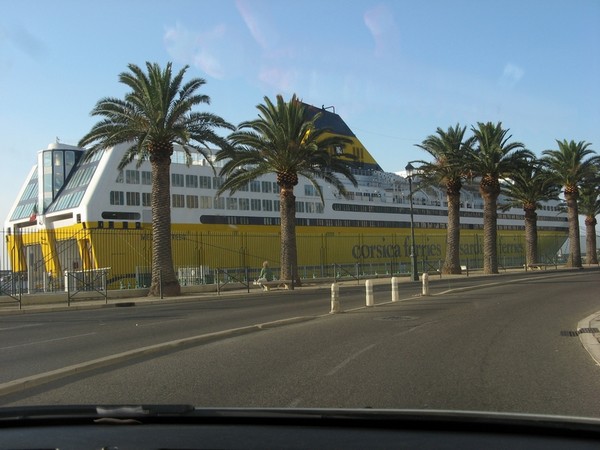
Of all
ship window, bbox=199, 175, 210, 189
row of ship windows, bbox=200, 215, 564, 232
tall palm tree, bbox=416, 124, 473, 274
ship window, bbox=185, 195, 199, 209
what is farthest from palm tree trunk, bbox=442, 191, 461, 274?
ship window, bbox=199, 175, 210, 189

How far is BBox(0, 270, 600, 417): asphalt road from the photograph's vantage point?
250 inches

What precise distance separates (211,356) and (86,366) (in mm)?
1954

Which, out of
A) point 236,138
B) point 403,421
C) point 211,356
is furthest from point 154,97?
point 403,421

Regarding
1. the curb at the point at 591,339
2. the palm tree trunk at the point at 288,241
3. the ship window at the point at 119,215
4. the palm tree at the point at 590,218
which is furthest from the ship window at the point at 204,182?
the curb at the point at 591,339

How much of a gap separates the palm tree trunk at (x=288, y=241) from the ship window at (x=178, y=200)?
26.6m

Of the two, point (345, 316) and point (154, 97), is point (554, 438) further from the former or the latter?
point (154, 97)

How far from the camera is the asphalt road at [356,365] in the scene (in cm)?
635

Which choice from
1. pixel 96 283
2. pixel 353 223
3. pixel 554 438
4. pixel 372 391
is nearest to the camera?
pixel 554 438

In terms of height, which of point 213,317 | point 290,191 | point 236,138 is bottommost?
point 213,317

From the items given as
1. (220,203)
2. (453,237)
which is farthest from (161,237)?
(220,203)

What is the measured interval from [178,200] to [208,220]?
3.65m

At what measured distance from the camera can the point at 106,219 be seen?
5172cm

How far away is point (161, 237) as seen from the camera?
92.4 ft

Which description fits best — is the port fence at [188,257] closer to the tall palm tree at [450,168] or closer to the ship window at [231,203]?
the tall palm tree at [450,168]
